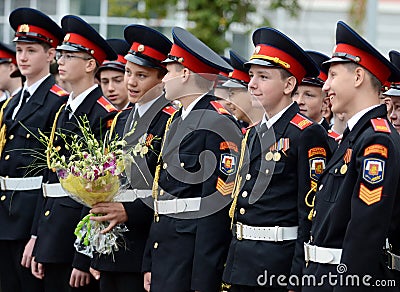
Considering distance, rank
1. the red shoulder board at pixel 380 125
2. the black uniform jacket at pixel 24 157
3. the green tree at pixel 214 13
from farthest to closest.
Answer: the green tree at pixel 214 13 → the black uniform jacket at pixel 24 157 → the red shoulder board at pixel 380 125

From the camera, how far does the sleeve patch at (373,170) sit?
445 centimetres

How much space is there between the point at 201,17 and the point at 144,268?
9122 millimetres

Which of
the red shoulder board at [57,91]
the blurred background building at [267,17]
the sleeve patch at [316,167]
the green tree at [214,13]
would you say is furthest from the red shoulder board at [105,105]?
the blurred background building at [267,17]

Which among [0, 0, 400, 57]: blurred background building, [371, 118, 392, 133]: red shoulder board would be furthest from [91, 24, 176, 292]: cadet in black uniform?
[0, 0, 400, 57]: blurred background building

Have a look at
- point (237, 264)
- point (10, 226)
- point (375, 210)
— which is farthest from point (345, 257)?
point (10, 226)

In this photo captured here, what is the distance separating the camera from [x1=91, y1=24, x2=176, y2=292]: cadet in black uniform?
6.02 m

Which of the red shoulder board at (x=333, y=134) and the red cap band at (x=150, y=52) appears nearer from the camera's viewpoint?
the red cap band at (x=150, y=52)

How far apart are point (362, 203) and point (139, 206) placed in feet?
6.51

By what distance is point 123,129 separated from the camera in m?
6.29

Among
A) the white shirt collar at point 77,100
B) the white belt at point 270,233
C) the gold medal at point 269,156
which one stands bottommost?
the white belt at point 270,233

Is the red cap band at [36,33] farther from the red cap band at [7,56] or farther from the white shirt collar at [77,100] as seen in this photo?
the red cap band at [7,56]

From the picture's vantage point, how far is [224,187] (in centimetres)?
557

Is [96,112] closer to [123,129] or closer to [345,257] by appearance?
[123,129]

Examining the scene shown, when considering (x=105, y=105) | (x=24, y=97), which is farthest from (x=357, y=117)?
(x=24, y=97)
